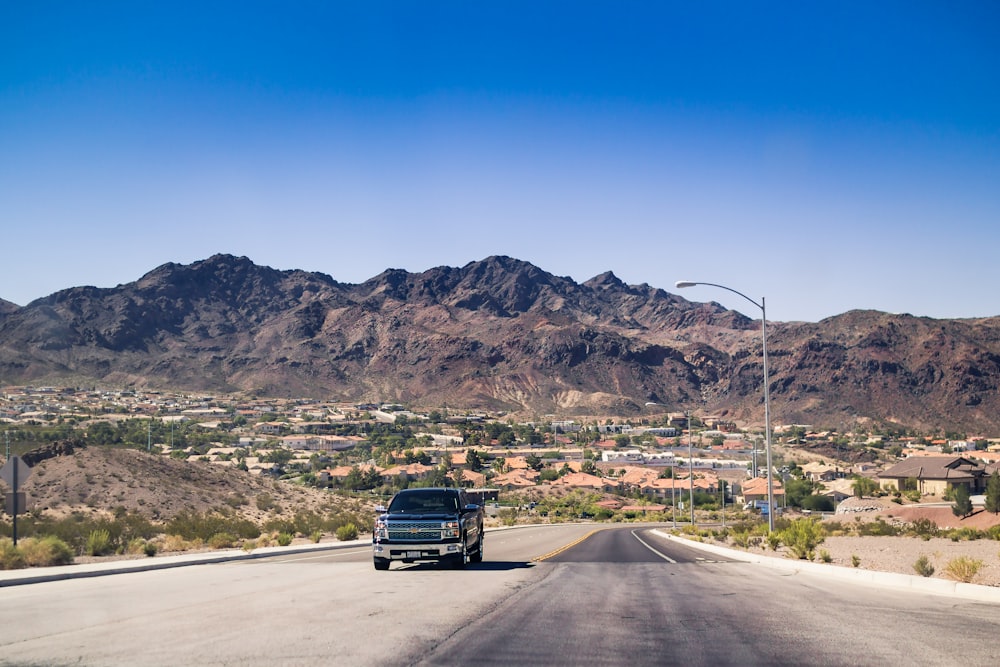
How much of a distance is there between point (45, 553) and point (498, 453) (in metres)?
132

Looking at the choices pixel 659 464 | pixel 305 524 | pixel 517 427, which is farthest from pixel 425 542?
pixel 517 427

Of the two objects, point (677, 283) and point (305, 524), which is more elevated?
point (677, 283)

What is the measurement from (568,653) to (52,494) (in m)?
49.0

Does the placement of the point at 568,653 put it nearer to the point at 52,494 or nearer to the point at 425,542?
the point at 425,542

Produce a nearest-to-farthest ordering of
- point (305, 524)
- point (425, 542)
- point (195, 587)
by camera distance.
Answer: point (195, 587) → point (425, 542) → point (305, 524)

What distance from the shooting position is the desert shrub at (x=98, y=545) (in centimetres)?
2759

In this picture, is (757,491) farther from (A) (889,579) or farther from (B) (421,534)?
(B) (421,534)

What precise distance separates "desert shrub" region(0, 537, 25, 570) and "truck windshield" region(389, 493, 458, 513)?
A: 9.42 meters

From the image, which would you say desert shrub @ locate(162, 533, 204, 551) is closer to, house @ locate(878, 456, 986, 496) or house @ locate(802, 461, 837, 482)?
house @ locate(878, 456, 986, 496)

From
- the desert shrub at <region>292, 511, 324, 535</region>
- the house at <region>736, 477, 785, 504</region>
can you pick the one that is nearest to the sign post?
the desert shrub at <region>292, 511, 324, 535</region>

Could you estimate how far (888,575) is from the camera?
64.3 ft

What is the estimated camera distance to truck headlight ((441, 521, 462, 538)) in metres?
21.3

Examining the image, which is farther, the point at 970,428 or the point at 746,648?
the point at 970,428

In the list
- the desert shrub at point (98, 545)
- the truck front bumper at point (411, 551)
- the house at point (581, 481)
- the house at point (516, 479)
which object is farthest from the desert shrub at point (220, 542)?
the house at point (581, 481)
